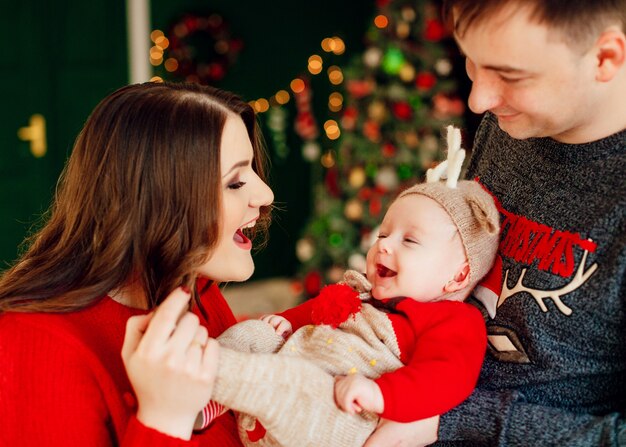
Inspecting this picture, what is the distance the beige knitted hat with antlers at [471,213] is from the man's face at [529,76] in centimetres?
18

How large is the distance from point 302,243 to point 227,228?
335 centimetres

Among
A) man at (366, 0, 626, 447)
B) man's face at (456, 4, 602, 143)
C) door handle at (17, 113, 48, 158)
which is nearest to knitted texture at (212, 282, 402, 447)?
man at (366, 0, 626, 447)

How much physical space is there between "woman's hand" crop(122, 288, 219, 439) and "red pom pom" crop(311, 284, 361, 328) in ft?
0.98

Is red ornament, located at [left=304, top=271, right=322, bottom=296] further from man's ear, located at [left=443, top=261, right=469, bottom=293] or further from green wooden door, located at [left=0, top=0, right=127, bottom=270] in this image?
man's ear, located at [left=443, top=261, right=469, bottom=293]

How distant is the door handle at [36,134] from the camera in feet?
15.7

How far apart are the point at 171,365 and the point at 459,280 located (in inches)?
25.5

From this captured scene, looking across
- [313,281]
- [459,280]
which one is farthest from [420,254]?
[313,281]

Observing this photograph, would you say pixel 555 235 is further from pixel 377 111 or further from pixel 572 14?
pixel 377 111

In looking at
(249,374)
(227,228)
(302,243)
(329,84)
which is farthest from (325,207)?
(249,374)

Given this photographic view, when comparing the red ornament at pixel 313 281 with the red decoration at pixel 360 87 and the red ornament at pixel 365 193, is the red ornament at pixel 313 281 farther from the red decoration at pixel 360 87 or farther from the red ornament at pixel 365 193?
the red decoration at pixel 360 87

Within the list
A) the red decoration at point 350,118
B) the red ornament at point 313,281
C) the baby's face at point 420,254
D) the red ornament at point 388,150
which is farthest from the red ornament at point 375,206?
the baby's face at point 420,254

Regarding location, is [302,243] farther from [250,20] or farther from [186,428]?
[186,428]

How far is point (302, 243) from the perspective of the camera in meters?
4.88

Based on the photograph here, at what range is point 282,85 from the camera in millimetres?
5621
